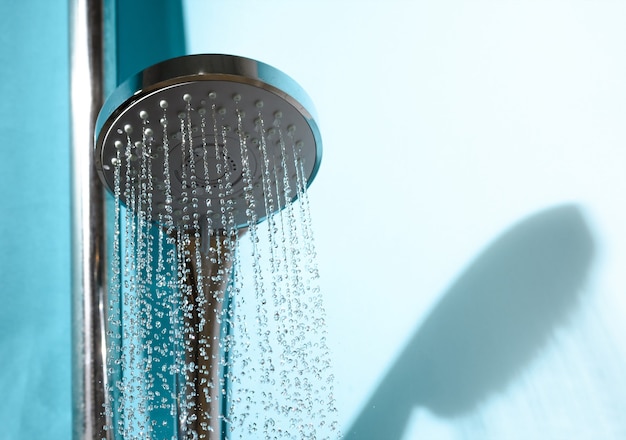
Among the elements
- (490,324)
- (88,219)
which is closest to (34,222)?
(88,219)

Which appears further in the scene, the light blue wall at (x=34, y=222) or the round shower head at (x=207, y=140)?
the light blue wall at (x=34, y=222)

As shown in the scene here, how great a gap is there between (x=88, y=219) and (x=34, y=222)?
0.29 feet

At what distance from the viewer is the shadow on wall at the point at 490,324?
32.5 inches

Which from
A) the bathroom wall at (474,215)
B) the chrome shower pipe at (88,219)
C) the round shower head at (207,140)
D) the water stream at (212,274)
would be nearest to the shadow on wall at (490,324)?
the bathroom wall at (474,215)

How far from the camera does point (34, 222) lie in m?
1.14

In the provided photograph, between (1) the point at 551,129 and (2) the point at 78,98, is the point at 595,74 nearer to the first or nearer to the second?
(1) the point at 551,129

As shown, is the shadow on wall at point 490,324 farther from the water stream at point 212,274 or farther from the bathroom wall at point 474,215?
the water stream at point 212,274

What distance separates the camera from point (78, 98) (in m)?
1.27

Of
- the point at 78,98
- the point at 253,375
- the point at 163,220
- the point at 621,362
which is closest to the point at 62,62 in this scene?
the point at 78,98

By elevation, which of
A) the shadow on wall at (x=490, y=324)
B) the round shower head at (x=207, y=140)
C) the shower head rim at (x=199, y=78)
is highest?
the shower head rim at (x=199, y=78)

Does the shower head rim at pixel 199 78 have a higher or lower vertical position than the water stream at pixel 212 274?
higher

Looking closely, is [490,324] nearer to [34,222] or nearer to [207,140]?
[207,140]

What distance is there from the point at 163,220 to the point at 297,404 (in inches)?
12.8

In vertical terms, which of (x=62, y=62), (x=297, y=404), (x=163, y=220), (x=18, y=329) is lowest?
(x=297, y=404)
